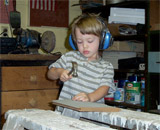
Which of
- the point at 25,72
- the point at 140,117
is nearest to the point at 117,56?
the point at 25,72

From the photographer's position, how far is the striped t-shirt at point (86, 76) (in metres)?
1.64

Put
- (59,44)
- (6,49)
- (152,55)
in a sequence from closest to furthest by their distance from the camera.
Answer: (6,49), (152,55), (59,44)

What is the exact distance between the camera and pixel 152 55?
244 centimetres

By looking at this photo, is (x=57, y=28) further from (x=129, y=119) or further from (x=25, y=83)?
(x=129, y=119)

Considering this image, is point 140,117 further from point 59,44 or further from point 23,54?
point 59,44

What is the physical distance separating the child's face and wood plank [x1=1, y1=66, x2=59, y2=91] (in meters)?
0.57

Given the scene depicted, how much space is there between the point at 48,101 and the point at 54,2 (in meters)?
1.09

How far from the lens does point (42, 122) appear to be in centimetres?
86

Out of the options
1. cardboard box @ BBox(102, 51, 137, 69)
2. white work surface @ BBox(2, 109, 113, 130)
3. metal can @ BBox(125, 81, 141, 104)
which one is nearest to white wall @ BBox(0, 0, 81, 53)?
cardboard box @ BBox(102, 51, 137, 69)

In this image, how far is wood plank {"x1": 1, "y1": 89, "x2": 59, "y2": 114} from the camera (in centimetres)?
193

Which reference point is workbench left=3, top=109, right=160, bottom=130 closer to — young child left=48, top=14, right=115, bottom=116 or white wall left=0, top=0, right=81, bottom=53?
young child left=48, top=14, right=115, bottom=116

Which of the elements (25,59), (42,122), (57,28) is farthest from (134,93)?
(42,122)

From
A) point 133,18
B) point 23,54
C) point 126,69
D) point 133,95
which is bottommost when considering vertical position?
point 133,95

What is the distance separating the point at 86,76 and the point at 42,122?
822mm
